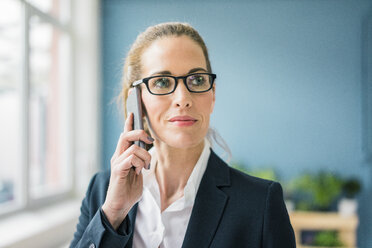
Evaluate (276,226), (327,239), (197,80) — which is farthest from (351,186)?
(197,80)

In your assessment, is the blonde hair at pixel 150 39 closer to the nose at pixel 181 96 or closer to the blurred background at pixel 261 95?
the nose at pixel 181 96

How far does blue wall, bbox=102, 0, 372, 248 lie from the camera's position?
335 cm

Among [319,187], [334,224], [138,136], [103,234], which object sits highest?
[138,136]

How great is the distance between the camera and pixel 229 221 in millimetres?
968

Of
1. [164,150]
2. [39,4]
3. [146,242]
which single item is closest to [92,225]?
[146,242]

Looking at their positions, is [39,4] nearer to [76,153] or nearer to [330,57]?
[76,153]

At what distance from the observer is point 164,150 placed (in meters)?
1.10

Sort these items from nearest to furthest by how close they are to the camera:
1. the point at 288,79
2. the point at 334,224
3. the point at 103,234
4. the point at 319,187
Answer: the point at 103,234, the point at 334,224, the point at 319,187, the point at 288,79

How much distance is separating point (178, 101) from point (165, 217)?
328mm

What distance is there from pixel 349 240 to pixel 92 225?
2.69m

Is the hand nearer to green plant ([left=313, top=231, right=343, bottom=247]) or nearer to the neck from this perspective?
the neck

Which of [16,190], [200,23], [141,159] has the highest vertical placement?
[200,23]

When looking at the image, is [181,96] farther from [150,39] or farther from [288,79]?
[288,79]

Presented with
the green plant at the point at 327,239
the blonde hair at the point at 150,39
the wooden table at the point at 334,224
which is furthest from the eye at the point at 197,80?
the green plant at the point at 327,239
